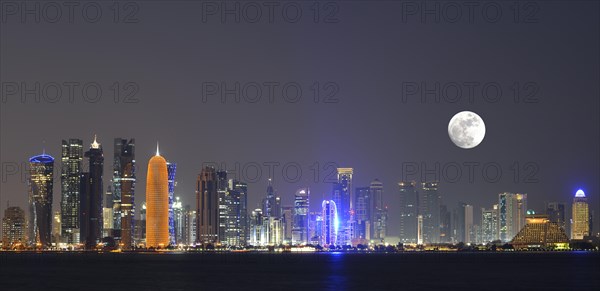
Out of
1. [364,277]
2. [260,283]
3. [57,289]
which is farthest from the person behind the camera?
[364,277]

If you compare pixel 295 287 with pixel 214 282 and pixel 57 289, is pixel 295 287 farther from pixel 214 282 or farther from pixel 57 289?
pixel 57 289

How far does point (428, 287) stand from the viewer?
481 feet

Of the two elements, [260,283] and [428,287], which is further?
[260,283]

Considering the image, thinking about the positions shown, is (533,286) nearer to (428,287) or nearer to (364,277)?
(428,287)

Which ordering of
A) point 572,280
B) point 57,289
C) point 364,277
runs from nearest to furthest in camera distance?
1. point 57,289
2. point 572,280
3. point 364,277

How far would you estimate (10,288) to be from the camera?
144 meters

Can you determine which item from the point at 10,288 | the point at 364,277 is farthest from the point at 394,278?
the point at 10,288

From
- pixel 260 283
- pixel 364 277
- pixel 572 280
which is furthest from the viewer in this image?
pixel 364 277

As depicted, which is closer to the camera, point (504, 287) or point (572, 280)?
point (504, 287)

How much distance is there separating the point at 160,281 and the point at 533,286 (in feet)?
199

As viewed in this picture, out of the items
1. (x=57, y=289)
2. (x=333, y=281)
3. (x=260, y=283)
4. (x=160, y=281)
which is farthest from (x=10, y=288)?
(x=333, y=281)

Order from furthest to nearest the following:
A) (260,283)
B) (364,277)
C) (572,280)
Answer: (364,277) → (572,280) → (260,283)

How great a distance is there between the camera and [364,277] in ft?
601

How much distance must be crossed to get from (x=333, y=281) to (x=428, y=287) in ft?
78.0
